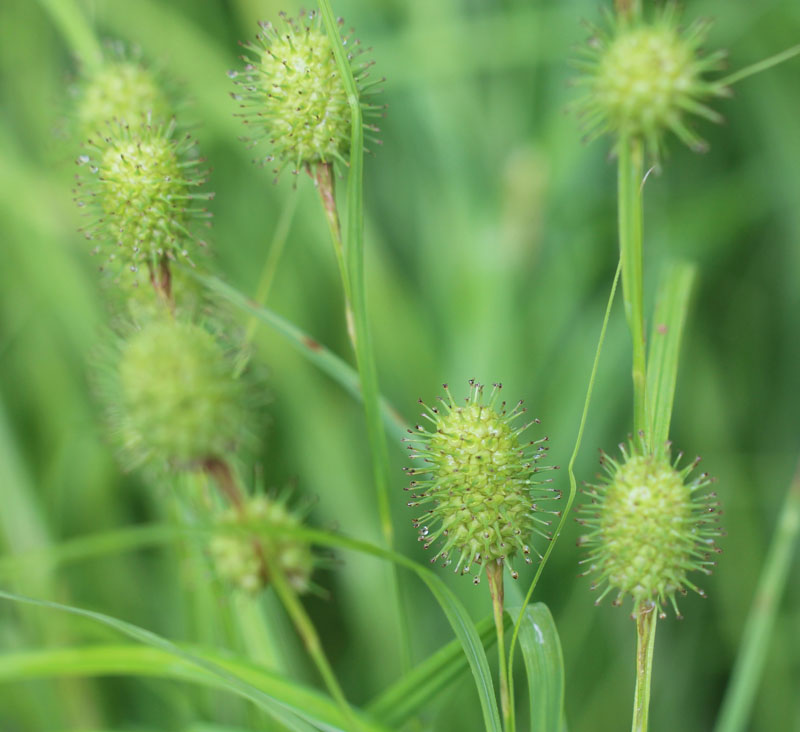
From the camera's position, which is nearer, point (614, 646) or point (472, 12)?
point (614, 646)

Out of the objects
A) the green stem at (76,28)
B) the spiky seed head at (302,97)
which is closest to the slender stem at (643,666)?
the spiky seed head at (302,97)

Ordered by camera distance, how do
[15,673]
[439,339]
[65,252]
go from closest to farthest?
[15,673] → [65,252] → [439,339]

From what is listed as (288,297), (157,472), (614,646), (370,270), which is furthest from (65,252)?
(614,646)

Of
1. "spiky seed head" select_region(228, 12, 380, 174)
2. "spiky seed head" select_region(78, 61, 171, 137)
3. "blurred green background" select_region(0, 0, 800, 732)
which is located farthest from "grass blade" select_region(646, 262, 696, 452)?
"blurred green background" select_region(0, 0, 800, 732)

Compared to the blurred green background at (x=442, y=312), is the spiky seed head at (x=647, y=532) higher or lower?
lower

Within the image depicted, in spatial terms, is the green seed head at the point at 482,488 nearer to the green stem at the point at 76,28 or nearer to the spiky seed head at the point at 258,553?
the spiky seed head at the point at 258,553

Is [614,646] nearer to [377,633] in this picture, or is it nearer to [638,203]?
[377,633]
